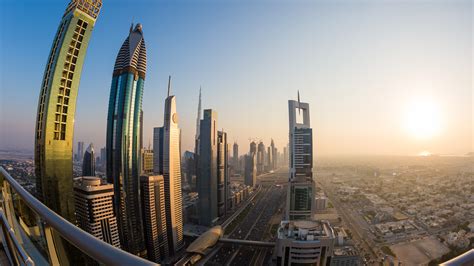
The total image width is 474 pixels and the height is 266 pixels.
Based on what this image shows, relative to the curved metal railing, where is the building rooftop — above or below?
below

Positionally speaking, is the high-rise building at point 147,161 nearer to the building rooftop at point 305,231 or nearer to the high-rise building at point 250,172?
the building rooftop at point 305,231

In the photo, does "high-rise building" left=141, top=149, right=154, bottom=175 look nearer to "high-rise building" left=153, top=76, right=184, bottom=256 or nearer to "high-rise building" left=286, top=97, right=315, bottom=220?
"high-rise building" left=153, top=76, right=184, bottom=256

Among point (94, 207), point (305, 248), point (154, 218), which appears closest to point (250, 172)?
point (154, 218)

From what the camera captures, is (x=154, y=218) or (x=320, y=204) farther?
(x=320, y=204)

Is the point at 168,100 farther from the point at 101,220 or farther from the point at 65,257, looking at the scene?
the point at 65,257

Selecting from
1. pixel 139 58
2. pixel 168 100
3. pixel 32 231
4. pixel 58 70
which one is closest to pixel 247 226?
pixel 168 100

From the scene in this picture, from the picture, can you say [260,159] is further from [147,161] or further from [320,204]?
[147,161]

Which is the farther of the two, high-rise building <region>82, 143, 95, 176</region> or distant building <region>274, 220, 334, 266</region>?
high-rise building <region>82, 143, 95, 176</region>

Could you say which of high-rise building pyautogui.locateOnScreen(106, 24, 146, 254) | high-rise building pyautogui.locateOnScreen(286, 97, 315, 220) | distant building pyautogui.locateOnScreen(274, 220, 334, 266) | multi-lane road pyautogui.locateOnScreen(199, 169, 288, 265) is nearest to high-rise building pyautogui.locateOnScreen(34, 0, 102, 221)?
distant building pyautogui.locateOnScreen(274, 220, 334, 266)
